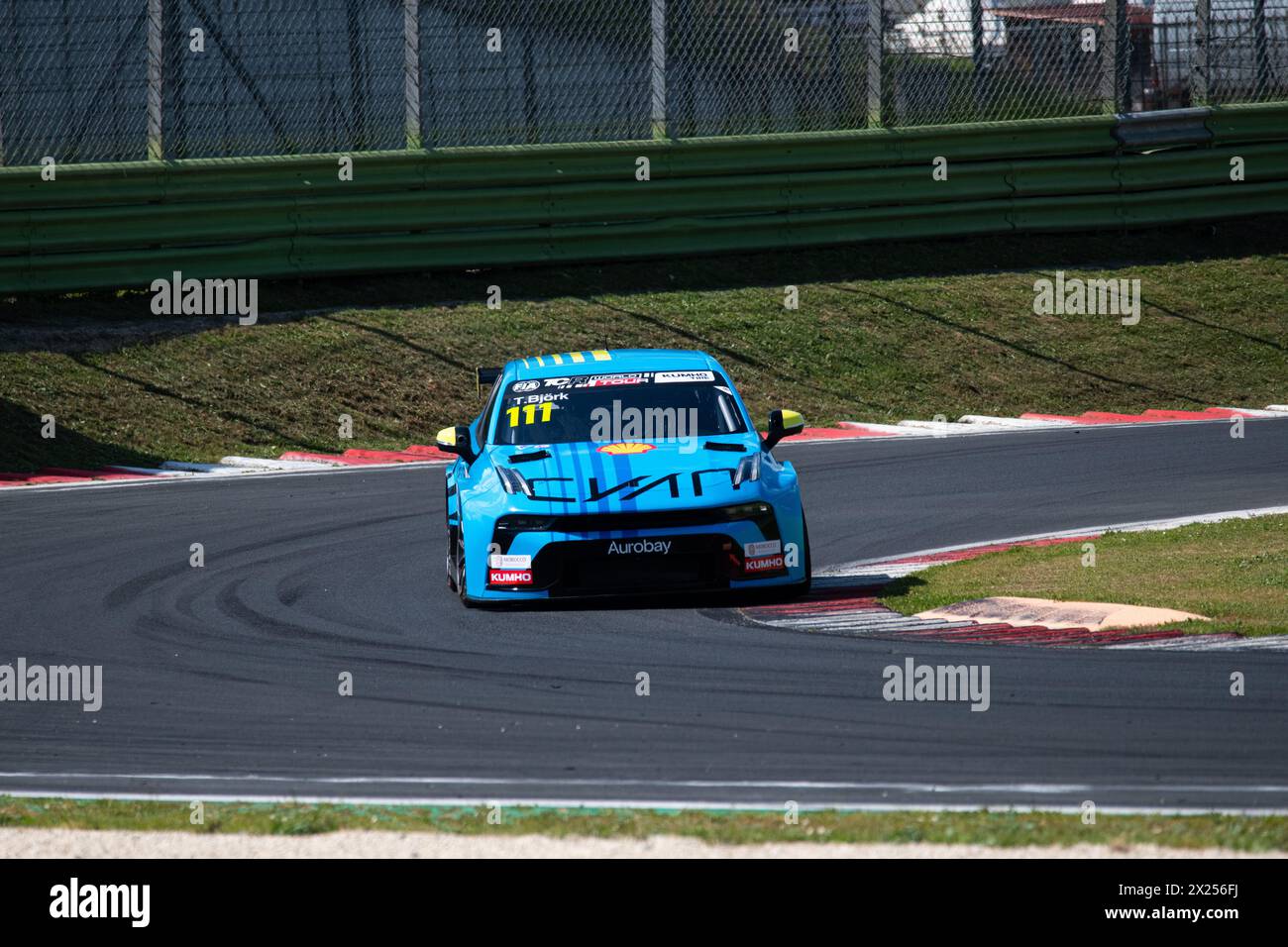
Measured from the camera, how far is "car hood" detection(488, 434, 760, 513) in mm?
9453

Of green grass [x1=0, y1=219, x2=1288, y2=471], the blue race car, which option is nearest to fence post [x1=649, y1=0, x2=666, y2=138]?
green grass [x1=0, y1=219, x2=1288, y2=471]

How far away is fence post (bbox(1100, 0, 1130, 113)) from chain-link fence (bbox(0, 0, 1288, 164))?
25 millimetres

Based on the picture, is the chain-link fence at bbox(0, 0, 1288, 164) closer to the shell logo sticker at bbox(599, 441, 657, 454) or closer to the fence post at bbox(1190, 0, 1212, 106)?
the fence post at bbox(1190, 0, 1212, 106)

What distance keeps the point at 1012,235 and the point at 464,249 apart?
720 cm

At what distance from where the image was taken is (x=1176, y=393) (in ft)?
61.5

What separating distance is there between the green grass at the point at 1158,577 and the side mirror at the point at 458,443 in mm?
2629

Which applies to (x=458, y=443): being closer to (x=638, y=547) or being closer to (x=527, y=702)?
(x=638, y=547)

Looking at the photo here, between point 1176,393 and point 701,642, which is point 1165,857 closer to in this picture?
point 701,642

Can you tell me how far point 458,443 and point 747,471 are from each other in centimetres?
179

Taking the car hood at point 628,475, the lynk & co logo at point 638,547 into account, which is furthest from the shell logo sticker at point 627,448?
the lynk & co logo at point 638,547

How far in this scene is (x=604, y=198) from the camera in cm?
2038

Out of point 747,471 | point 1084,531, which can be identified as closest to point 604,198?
point 1084,531

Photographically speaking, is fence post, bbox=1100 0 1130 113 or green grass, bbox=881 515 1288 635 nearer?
green grass, bbox=881 515 1288 635
